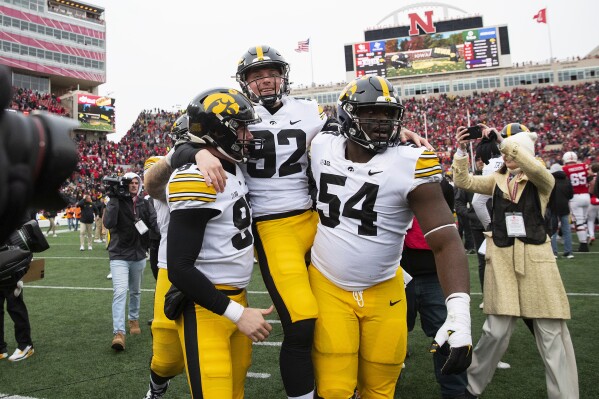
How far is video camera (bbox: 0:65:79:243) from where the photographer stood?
3.54ft

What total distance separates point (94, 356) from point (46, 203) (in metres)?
4.77

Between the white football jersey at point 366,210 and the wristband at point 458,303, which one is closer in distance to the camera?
the wristband at point 458,303

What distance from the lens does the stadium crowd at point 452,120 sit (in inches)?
1500

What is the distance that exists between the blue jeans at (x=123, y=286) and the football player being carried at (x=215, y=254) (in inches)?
139

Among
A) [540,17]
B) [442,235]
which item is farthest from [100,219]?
[540,17]

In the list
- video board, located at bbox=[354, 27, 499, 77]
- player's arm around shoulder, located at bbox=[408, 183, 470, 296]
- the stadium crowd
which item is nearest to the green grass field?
player's arm around shoulder, located at bbox=[408, 183, 470, 296]

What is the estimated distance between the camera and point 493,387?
4.09 metres

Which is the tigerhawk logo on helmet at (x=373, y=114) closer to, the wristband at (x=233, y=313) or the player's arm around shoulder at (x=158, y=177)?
the wristband at (x=233, y=313)

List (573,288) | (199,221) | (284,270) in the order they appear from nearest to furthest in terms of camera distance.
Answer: (199,221), (284,270), (573,288)

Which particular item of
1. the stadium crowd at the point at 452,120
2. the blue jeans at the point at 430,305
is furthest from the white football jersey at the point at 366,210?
the stadium crowd at the point at 452,120

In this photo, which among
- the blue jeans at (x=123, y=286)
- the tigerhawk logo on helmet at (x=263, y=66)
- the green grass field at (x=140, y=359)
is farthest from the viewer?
the blue jeans at (x=123, y=286)

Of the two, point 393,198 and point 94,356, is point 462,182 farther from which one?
point 94,356

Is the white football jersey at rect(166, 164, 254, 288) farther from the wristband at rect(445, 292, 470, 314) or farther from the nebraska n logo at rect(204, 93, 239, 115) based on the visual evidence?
the wristband at rect(445, 292, 470, 314)

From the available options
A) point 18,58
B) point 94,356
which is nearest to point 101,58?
point 18,58
